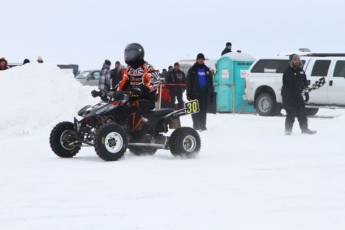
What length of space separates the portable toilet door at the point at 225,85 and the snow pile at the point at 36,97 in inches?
248

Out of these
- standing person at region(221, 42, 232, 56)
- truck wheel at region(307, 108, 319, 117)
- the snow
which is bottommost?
truck wheel at region(307, 108, 319, 117)

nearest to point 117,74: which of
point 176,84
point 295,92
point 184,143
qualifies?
point 176,84

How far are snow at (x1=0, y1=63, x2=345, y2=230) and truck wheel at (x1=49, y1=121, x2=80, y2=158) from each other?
25cm

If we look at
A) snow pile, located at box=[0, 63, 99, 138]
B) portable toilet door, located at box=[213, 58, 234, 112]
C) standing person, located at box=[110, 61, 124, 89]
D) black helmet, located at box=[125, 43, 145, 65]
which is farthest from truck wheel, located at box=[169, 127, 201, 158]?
portable toilet door, located at box=[213, 58, 234, 112]

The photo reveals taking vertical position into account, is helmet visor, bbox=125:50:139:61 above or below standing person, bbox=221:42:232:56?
below

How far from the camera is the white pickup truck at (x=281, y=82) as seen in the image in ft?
83.3

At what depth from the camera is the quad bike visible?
13047mm

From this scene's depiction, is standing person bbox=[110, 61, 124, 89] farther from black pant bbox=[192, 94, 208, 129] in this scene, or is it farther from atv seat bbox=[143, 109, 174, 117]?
atv seat bbox=[143, 109, 174, 117]

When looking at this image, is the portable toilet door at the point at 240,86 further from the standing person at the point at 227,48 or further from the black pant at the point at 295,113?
the black pant at the point at 295,113

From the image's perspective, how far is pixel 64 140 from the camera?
13430 mm

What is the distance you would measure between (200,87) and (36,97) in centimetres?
484

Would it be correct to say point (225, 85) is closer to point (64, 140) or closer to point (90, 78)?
point (64, 140)

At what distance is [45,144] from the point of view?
1677 cm

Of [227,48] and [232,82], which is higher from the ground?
[227,48]
